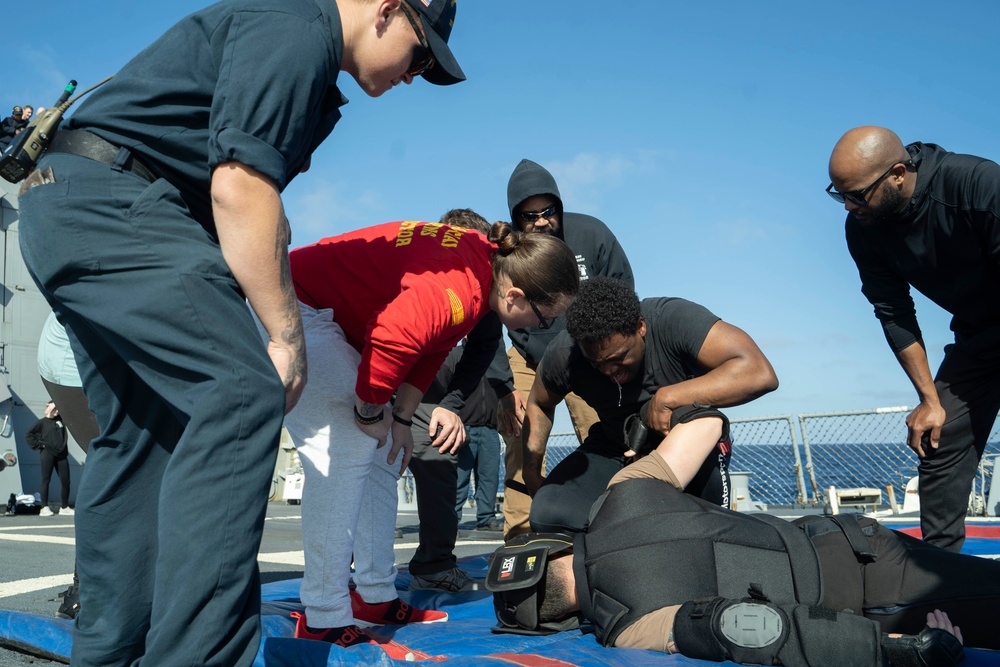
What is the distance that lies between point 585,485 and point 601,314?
2.62 ft

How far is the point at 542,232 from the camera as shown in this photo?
4645 mm

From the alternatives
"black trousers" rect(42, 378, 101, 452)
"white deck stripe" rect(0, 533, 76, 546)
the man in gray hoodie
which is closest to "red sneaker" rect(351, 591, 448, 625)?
"black trousers" rect(42, 378, 101, 452)

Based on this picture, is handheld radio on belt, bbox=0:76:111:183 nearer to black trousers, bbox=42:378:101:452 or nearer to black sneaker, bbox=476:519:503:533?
black trousers, bbox=42:378:101:452

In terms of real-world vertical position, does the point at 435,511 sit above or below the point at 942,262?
below

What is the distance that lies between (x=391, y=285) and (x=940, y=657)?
183cm

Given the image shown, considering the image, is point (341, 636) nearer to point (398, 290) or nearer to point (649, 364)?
point (398, 290)

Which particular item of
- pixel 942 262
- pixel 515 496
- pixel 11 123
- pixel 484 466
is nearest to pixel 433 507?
pixel 515 496

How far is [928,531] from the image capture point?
12.6 ft

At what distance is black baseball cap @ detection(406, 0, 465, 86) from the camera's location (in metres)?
1.88

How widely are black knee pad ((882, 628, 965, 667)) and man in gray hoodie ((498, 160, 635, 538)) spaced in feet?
8.98

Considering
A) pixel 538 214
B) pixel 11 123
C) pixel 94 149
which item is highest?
pixel 11 123

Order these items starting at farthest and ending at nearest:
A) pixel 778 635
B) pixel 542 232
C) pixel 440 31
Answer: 1. pixel 542 232
2. pixel 778 635
3. pixel 440 31

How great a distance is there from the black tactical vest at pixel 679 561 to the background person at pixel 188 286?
3.99ft

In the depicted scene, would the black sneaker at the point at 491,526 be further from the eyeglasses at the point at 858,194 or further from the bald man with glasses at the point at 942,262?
the eyeglasses at the point at 858,194
